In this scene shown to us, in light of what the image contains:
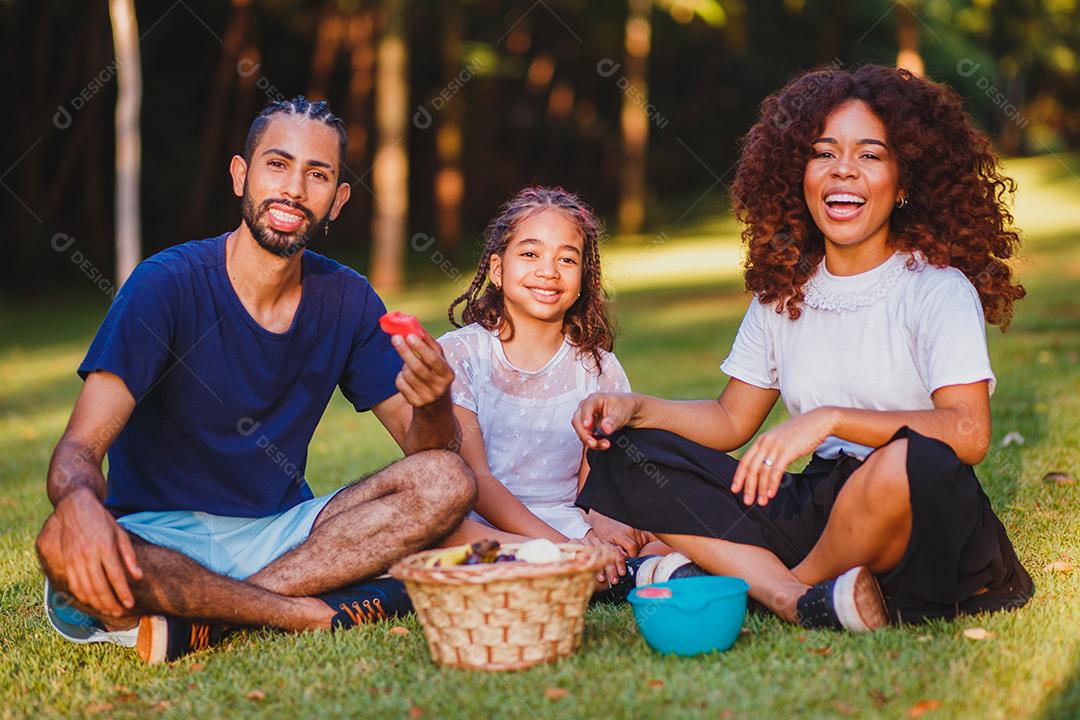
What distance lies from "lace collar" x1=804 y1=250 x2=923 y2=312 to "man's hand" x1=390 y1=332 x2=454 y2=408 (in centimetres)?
123

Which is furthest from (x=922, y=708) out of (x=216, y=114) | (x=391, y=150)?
(x=216, y=114)

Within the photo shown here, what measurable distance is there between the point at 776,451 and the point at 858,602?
0.49 m

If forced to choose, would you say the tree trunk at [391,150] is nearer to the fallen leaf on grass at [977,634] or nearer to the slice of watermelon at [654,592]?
the slice of watermelon at [654,592]

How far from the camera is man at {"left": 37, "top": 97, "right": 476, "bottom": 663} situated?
3.40m

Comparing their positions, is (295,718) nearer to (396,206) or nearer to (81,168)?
(396,206)

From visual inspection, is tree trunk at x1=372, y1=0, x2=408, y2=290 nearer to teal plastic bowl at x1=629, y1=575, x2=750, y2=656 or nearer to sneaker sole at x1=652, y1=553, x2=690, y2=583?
sneaker sole at x1=652, y1=553, x2=690, y2=583

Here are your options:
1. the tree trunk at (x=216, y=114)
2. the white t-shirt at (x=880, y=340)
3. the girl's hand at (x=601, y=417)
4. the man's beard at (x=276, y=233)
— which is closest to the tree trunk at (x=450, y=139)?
the tree trunk at (x=216, y=114)

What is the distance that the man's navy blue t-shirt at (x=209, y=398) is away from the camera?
142 inches

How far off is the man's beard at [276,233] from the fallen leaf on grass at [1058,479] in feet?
10.6

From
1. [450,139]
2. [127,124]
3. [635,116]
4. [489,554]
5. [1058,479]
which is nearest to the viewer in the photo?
[489,554]

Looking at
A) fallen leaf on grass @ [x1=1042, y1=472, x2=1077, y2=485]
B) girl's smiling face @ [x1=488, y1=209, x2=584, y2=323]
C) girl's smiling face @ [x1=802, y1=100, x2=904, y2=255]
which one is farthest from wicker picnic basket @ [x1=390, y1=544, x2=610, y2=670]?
fallen leaf on grass @ [x1=1042, y1=472, x2=1077, y2=485]

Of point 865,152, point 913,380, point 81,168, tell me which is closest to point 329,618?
point 913,380

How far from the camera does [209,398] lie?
3.67 metres

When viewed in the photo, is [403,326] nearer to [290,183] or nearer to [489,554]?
[489,554]
